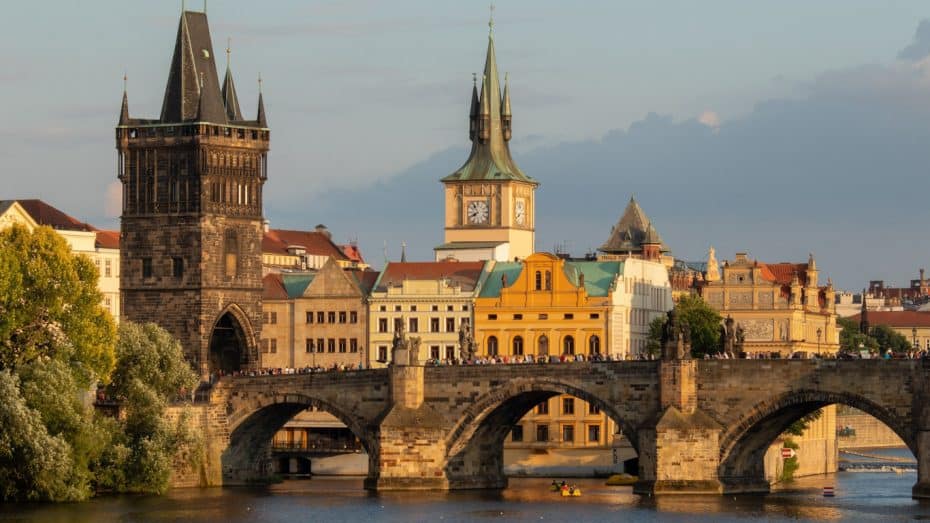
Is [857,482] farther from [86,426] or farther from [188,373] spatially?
[86,426]

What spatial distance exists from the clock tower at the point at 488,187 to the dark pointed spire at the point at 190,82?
30.4 meters

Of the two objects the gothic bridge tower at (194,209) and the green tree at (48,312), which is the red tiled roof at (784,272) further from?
the green tree at (48,312)

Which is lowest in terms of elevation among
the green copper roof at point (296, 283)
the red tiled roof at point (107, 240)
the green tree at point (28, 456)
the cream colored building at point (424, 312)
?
the green tree at point (28, 456)

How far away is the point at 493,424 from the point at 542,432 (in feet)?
76.1

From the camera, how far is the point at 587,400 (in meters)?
123

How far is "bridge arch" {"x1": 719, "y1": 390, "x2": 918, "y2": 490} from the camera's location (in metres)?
115

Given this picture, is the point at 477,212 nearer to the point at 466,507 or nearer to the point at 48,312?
the point at 48,312

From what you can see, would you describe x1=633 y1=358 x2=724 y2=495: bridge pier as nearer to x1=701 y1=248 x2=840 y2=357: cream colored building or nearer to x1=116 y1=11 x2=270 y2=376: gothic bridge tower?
x1=116 y1=11 x2=270 y2=376: gothic bridge tower

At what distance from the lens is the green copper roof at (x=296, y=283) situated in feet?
522

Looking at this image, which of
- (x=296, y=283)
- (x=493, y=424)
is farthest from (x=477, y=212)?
Answer: (x=493, y=424)

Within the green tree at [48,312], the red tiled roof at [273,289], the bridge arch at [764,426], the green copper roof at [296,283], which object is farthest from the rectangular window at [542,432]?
the green tree at [48,312]

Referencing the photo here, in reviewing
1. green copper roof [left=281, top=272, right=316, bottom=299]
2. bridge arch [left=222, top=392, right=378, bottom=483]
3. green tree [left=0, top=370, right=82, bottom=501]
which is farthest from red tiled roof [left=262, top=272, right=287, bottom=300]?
green tree [left=0, top=370, right=82, bottom=501]

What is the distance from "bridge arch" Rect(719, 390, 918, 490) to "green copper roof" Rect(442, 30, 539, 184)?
53.6 meters

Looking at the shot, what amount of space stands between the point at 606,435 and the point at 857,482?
14765 mm
